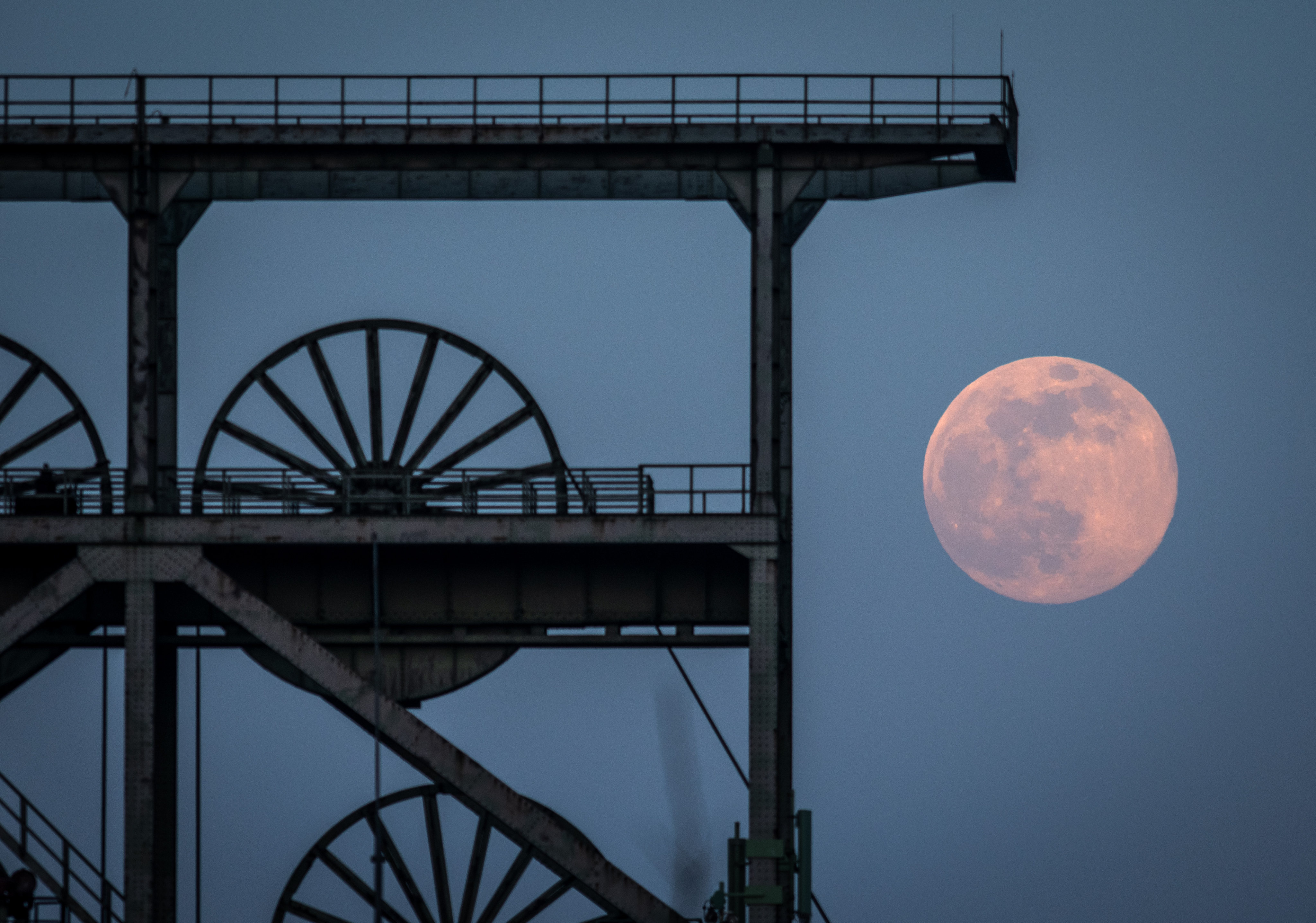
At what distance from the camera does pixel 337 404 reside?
3897cm

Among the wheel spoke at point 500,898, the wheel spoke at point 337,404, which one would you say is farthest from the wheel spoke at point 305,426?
the wheel spoke at point 500,898

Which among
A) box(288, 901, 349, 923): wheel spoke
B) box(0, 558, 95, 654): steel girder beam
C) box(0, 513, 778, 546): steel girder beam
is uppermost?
box(0, 513, 778, 546): steel girder beam

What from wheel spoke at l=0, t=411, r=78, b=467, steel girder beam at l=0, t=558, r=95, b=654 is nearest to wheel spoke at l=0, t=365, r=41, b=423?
wheel spoke at l=0, t=411, r=78, b=467

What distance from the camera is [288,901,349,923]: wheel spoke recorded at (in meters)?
39.8

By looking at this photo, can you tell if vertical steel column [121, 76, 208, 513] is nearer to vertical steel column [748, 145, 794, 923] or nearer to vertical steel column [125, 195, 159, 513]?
vertical steel column [125, 195, 159, 513]

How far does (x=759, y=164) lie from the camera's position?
31.8 metres

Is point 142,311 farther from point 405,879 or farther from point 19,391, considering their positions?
point 405,879

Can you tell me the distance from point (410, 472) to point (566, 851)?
885 centimetres

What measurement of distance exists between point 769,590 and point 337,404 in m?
12.2

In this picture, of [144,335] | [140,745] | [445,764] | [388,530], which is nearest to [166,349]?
[144,335]

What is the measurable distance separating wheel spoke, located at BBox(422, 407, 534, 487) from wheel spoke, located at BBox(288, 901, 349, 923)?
968 cm

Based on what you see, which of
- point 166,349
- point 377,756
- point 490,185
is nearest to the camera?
point 377,756

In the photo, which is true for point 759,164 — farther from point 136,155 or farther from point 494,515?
point 136,155

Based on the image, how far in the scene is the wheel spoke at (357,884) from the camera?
39.9m
